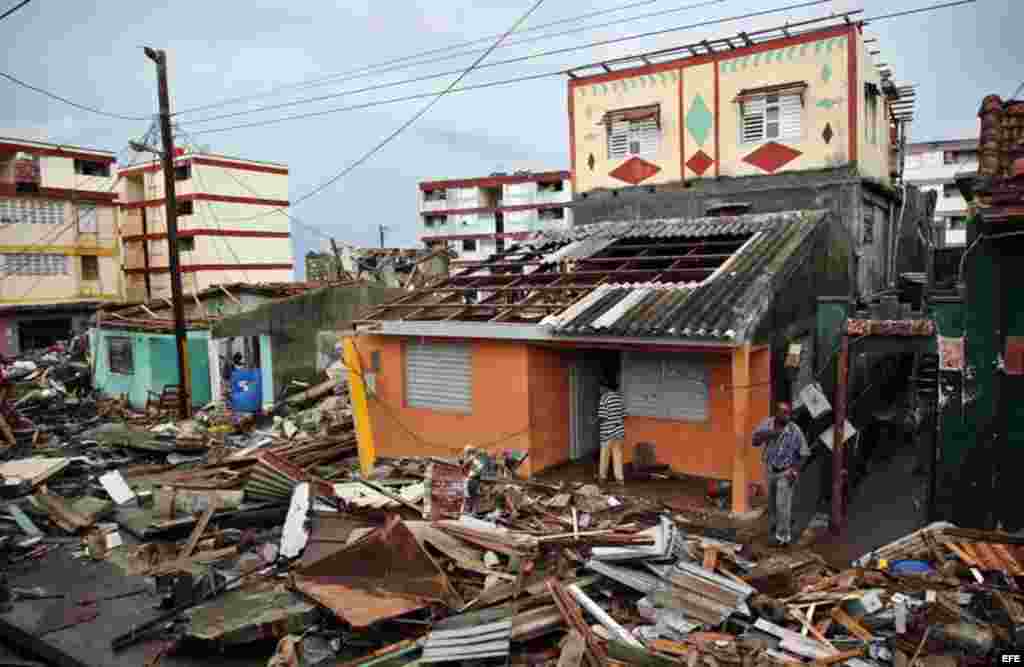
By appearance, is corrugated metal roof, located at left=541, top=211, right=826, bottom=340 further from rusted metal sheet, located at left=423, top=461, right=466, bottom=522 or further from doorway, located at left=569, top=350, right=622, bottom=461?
rusted metal sheet, located at left=423, top=461, right=466, bottom=522

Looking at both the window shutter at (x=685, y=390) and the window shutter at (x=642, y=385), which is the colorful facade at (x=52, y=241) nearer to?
the window shutter at (x=642, y=385)

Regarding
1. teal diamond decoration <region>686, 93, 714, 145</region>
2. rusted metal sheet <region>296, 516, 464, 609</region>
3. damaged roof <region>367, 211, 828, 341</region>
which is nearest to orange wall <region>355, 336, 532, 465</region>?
damaged roof <region>367, 211, 828, 341</region>

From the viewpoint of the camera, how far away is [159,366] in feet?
79.8

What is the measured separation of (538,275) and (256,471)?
23.9ft

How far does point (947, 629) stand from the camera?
6.54 metres

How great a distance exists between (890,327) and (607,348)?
494 centimetres

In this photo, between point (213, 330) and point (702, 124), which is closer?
point (702, 124)

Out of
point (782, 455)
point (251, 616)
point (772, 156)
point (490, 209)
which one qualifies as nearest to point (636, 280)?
point (782, 455)

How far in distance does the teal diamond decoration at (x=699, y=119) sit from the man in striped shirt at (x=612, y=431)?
8.76 meters

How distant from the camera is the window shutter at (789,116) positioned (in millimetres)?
17125

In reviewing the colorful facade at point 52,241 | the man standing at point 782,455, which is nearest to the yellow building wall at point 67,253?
the colorful facade at point 52,241

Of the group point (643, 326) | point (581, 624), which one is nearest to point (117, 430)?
point (643, 326)

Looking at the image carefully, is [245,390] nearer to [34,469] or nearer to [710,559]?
[34,469]

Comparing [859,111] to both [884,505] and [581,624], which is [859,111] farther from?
[581,624]
